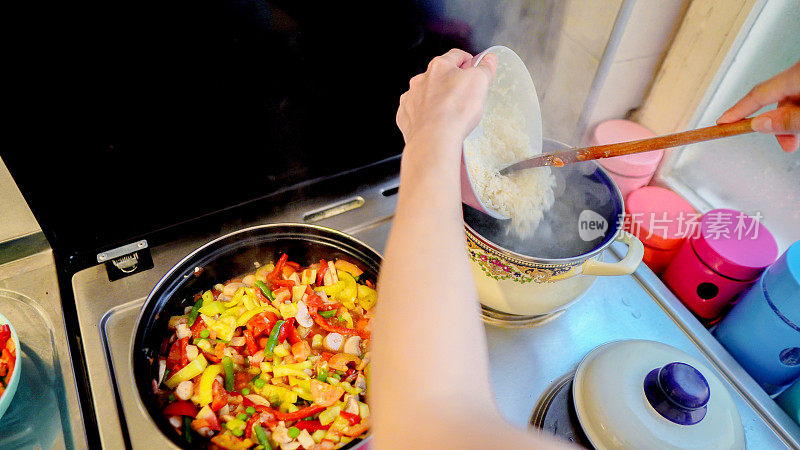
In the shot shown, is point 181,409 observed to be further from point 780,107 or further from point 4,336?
point 780,107

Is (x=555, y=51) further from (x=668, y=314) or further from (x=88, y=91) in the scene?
(x=88, y=91)

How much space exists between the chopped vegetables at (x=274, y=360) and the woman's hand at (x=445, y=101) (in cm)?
42

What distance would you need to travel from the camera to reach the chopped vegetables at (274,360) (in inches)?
30.8

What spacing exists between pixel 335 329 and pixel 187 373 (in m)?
0.27

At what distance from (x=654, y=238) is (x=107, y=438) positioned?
129 cm

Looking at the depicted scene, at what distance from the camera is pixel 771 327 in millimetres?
994

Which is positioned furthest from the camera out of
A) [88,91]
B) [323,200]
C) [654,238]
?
[654,238]

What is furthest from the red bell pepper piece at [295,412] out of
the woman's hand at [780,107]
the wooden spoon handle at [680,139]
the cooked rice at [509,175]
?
the woman's hand at [780,107]

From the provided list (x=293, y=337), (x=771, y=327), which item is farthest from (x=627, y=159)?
(x=293, y=337)

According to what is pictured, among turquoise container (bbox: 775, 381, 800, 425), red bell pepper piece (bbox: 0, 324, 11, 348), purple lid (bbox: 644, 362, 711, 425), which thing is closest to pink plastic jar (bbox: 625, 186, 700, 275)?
turquoise container (bbox: 775, 381, 800, 425)

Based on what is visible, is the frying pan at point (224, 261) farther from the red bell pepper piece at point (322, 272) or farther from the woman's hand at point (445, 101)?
the woman's hand at point (445, 101)

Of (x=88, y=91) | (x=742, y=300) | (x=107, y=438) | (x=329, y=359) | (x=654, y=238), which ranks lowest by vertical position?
(x=742, y=300)

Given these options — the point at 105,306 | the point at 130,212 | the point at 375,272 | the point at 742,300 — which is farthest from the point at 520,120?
the point at 105,306

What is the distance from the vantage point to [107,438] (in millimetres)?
773
